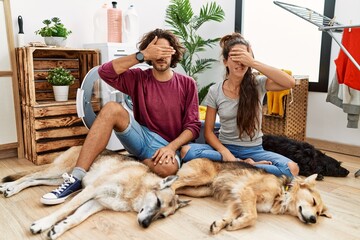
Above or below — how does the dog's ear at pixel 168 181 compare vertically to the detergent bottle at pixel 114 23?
below

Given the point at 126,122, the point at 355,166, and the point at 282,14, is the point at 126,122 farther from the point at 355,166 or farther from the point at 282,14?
the point at 282,14

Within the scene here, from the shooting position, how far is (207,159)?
2.09 metres

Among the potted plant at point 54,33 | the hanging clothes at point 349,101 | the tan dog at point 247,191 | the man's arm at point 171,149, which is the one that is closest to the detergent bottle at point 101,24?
the potted plant at point 54,33

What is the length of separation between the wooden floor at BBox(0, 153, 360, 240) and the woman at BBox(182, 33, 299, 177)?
35 cm

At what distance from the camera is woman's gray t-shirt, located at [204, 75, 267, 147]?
2.24m

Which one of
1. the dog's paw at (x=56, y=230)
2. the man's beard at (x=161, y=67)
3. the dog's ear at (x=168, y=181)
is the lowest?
the dog's paw at (x=56, y=230)

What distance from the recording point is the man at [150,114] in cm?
200

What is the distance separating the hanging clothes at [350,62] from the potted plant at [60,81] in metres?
2.45

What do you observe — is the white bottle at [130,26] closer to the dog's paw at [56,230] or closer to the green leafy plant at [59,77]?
the green leafy plant at [59,77]

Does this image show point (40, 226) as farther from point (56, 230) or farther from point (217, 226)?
point (217, 226)

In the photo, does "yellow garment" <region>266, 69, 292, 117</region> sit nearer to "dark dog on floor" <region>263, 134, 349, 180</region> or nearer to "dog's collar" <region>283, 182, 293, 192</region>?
"dark dog on floor" <region>263, 134, 349, 180</region>

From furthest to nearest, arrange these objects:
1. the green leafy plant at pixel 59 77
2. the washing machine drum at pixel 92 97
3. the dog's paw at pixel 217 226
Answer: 1. the green leafy plant at pixel 59 77
2. the washing machine drum at pixel 92 97
3. the dog's paw at pixel 217 226

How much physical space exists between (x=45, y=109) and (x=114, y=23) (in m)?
1.14

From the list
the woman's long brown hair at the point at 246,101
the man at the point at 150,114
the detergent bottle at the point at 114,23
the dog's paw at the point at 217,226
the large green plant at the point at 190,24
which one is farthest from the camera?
the large green plant at the point at 190,24
